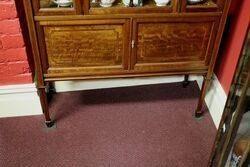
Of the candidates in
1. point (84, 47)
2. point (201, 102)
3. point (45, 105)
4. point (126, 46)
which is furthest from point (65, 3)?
point (201, 102)

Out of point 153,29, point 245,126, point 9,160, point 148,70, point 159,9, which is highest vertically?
point 159,9

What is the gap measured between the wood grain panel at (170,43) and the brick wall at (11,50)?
1.97 feet

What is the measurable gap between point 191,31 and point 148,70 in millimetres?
290

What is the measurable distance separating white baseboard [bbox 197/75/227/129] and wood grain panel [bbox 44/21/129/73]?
0.63 meters

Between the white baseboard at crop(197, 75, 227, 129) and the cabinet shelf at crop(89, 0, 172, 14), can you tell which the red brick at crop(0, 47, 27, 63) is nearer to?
the cabinet shelf at crop(89, 0, 172, 14)

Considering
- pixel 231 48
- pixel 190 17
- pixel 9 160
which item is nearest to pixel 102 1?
pixel 190 17

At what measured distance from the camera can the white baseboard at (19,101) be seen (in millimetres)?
1780

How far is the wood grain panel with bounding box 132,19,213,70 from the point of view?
1502 millimetres

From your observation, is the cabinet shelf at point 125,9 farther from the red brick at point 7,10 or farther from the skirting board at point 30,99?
the skirting board at point 30,99

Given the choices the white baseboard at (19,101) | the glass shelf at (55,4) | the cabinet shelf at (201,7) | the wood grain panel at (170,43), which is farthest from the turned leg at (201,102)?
the white baseboard at (19,101)

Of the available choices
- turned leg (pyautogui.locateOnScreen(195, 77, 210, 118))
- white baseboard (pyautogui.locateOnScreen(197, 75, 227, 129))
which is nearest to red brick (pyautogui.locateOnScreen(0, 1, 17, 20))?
turned leg (pyautogui.locateOnScreen(195, 77, 210, 118))

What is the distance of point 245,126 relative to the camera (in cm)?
142

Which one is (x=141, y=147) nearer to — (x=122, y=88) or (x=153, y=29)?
Answer: (x=122, y=88)

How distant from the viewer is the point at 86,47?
4.97 feet
